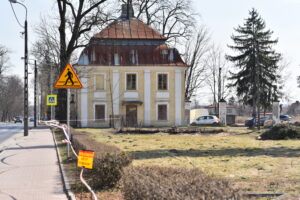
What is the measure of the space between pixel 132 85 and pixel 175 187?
4377 centimetres

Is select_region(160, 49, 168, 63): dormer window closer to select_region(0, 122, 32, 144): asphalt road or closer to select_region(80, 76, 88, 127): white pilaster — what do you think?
select_region(80, 76, 88, 127): white pilaster

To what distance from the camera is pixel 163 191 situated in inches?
206

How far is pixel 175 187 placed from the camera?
542cm

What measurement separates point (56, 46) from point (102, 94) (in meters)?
14.2

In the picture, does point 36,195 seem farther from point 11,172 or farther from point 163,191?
point 163,191

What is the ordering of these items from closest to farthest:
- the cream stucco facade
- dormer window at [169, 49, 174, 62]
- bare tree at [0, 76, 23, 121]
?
the cream stucco facade, dormer window at [169, 49, 174, 62], bare tree at [0, 76, 23, 121]

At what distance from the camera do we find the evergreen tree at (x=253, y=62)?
187 feet

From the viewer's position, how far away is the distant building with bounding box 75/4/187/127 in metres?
48.1

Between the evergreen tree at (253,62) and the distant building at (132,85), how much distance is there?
11.6 m

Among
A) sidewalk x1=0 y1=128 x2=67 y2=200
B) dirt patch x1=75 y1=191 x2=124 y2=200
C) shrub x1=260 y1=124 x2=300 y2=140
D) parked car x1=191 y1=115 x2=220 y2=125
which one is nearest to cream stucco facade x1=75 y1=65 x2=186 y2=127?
parked car x1=191 y1=115 x2=220 y2=125

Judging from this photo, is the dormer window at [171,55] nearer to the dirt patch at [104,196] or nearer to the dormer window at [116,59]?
the dormer window at [116,59]

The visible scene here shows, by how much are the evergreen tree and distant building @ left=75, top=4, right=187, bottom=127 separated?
38.1 feet

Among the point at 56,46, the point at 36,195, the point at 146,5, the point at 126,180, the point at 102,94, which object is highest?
the point at 146,5

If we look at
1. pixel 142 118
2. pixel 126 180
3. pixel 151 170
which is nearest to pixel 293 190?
pixel 151 170
